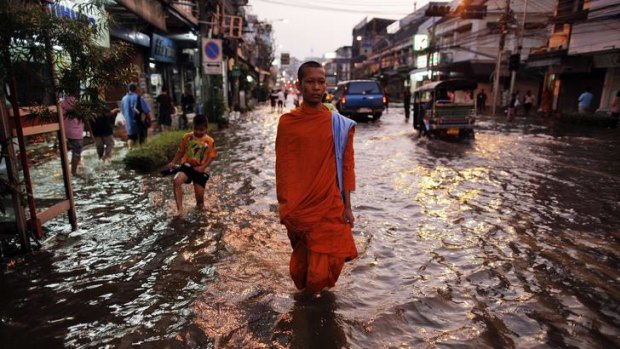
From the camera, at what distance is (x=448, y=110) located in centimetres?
1427

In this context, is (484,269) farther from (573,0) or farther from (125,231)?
(573,0)

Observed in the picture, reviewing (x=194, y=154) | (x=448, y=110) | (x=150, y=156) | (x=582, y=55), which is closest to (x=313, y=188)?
(x=194, y=154)

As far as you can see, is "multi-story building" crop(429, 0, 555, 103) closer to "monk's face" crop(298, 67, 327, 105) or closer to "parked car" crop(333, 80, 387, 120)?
"parked car" crop(333, 80, 387, 120)

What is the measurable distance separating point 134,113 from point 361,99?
43.2ft

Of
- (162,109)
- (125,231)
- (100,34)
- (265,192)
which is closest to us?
(100,34)

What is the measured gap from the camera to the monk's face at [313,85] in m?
3.24

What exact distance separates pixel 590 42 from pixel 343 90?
13033 millimetres

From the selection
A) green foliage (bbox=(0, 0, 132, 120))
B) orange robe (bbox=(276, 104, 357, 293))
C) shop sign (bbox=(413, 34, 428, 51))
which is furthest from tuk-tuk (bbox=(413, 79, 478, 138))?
shop sign (bbox=(413, 34, 428, 51))

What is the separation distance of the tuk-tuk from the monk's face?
38.8ft

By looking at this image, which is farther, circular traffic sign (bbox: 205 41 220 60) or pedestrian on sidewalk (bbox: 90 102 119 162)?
circular traffic sign (bbox: 205 41 220 60)

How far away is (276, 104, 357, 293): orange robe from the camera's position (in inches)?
128

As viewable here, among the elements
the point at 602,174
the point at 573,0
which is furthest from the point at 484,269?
the point at 573,0

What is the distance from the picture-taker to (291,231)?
3492mm

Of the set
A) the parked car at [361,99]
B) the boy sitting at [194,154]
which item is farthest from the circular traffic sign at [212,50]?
the boy sitting at [194,154]
